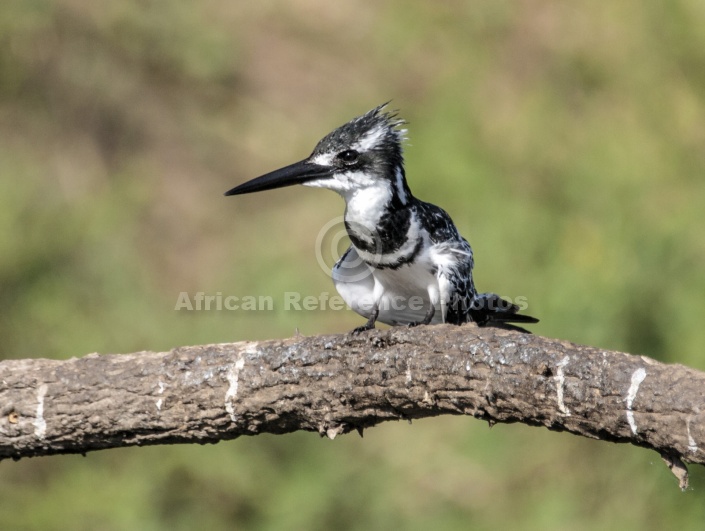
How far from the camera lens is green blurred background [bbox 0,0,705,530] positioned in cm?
449

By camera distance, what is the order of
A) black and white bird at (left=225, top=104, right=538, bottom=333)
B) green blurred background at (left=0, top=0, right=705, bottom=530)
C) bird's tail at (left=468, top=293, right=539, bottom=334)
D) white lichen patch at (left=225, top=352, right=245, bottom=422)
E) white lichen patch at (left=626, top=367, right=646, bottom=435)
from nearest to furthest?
white lichen patch at (left=626, top=367, right=646, bottom=435) → white lichen patch at (left=225, top=352, right=245, bottom=422) → black and white bird at (left=225, top=104, right=538, bottom=333) → bird's tail at (left=468, top=293, right=539, bottom=334) → green blurred background at (left=0, top=0, right=705, bottom=530)

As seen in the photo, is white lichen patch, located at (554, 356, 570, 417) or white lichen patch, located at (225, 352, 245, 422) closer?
white lichen patch, located at (554, 356, 570, 417)

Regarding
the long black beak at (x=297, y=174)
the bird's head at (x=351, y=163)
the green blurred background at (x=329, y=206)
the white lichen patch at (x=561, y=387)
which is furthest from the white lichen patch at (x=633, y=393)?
the green blurred background at (x=329, y=206)

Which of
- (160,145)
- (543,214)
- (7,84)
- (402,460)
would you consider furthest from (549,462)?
(7,84)

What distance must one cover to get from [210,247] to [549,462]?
289 cm

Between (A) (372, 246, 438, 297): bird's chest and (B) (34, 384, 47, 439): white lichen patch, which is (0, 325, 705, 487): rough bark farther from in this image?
(A) (372, 246, 438, 297): bird's chest

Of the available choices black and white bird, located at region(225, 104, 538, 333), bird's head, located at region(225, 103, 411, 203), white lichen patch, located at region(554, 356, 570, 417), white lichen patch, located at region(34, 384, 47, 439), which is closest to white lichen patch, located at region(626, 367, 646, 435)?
white lichen patch, located at region(554, 356, 570, 417)

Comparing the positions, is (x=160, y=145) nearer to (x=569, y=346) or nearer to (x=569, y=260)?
(x=569, y=260)

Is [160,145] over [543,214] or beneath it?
over

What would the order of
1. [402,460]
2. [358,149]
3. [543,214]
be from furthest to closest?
[543,214]
[402,460]
[358,149]

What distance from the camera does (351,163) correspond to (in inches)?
117

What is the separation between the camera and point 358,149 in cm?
296

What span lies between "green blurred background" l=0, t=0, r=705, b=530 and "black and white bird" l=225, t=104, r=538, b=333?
1.64 m

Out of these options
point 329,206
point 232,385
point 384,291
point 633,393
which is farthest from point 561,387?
point 329,206
